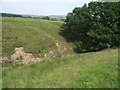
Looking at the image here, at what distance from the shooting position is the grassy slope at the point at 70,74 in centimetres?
1318

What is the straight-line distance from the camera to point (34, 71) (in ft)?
50.1

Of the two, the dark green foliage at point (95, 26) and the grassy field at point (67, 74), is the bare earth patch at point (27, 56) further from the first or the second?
the grassy field at point (67, 74)

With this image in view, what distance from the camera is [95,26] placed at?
47.9 metres

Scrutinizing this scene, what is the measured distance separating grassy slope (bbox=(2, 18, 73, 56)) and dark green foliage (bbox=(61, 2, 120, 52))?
3366mm

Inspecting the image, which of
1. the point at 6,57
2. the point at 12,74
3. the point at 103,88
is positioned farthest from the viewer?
the point at 6,57

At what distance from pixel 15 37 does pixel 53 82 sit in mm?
37023

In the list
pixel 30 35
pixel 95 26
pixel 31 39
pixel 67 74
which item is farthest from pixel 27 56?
pixel 67 74

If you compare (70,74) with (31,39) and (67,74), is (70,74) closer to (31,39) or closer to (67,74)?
(67,74)

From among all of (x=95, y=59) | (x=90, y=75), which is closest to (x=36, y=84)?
(x=90, y=75)

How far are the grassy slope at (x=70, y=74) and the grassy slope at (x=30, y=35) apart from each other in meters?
28.1

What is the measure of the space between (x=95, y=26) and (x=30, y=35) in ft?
39.7

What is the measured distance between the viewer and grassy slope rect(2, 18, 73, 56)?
46.6 m

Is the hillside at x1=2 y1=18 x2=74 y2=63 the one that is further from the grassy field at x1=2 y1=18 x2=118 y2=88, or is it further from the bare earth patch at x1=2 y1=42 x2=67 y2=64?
the grassy field at x1=2 y1=18 x2=118 y2=88

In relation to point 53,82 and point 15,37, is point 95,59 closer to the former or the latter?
point 53,82
